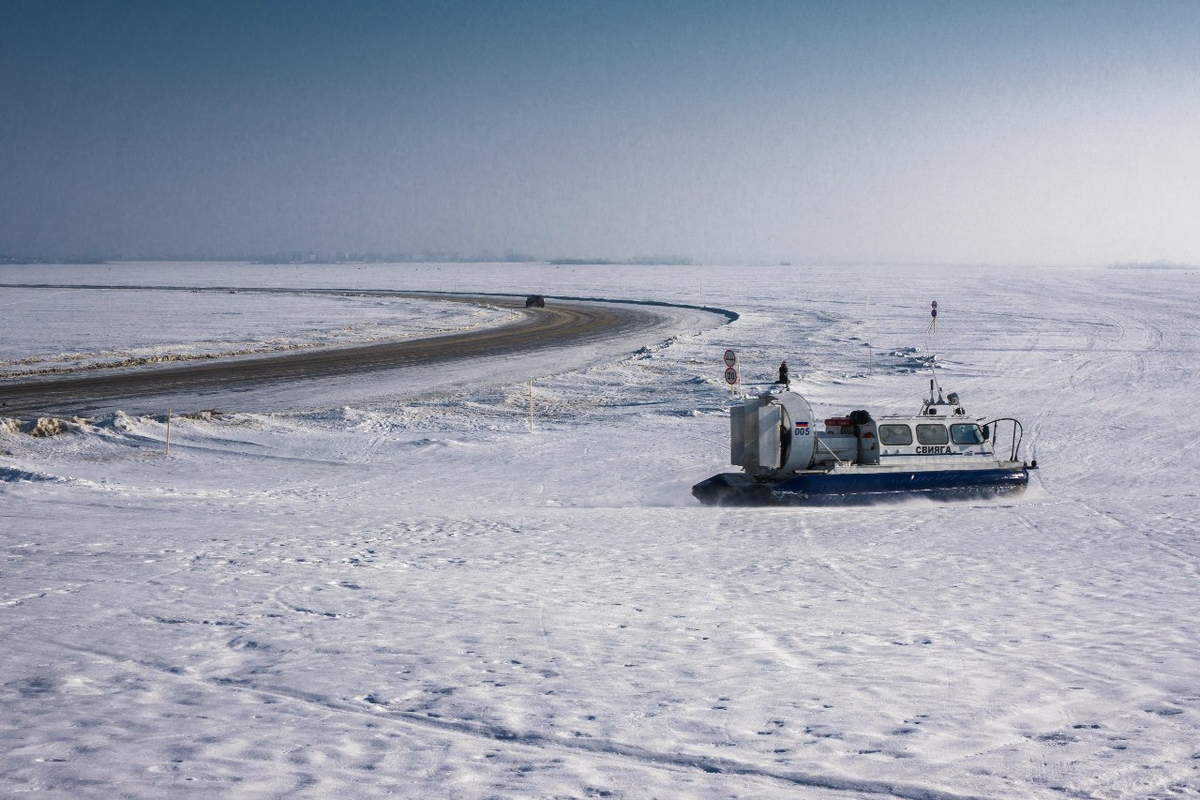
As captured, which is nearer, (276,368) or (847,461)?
(847,461)

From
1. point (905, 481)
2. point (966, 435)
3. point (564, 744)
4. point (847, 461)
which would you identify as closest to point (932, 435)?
point (966, 435)

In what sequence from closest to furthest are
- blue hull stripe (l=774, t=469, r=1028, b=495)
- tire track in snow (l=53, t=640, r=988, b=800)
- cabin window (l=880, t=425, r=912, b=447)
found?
tire track in snow (l=53, t=640, r=988, b=800) → blue hull stripe (l=774, t=469, r=1028, b=495) → cabin window (l=880, t=425, r=912, b=447)

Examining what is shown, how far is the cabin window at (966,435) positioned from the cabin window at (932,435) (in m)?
0.18

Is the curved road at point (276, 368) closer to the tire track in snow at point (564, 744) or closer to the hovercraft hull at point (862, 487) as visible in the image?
the hovercraft hull at point (862, 487)

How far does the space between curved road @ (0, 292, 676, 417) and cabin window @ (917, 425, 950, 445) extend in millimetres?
22484

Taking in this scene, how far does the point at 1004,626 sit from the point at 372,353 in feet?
116

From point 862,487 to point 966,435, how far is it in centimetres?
274

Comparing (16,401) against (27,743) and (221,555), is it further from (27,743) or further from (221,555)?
(27,743)

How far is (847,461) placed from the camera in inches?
667

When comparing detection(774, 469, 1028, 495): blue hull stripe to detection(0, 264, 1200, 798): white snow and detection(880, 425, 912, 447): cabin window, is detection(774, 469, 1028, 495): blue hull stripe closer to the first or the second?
detection(0, 264, 1200, 798): white snow

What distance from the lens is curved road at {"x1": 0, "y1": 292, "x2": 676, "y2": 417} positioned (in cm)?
2789

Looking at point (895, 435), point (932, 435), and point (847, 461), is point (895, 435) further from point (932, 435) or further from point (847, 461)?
point (847, 461)

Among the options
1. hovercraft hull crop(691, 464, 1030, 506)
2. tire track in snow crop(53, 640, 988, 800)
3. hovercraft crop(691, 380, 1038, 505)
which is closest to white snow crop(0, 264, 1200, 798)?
tire track in snow crop(53, 640, 988, 800)

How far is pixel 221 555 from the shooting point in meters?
12.4
